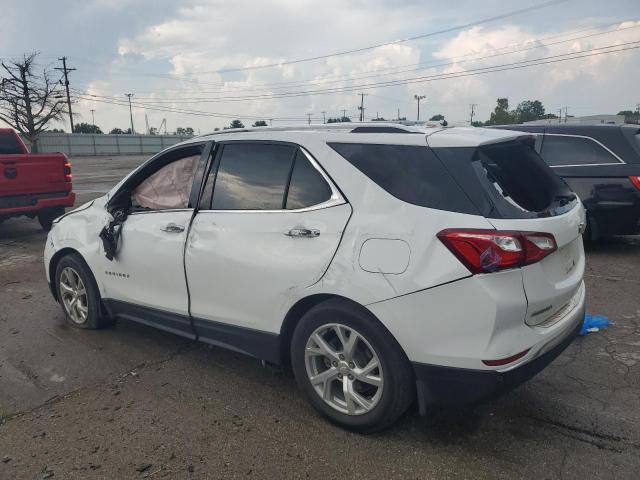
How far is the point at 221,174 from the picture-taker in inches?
144

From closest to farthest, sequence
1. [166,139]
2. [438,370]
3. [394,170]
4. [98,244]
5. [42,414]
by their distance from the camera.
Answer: [438,370] < [394,170] < [42,414] < [98,244] < [166,139]

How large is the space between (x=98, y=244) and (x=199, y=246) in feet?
4.33

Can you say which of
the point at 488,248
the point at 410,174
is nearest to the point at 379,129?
the point at 410,174

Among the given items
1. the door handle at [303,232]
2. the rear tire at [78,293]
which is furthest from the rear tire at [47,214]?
the door handle at [303,232]

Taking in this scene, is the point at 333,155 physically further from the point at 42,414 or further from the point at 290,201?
the point at 42,414

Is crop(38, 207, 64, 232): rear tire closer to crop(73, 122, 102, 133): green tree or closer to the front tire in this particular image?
the front tire

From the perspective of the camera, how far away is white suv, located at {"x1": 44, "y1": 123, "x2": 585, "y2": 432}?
2.59 m

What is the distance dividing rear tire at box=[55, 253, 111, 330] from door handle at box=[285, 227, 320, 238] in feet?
7.51

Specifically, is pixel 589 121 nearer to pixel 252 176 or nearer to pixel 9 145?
pixel 9 145

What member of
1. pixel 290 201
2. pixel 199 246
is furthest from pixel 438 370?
pixel 199 246

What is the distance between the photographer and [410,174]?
2.83 m

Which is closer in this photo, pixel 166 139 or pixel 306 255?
pixel 306 255

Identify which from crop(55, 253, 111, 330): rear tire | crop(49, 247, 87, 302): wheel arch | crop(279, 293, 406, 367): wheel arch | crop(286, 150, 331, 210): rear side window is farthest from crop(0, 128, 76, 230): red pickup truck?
crop(279, 293, 406, 367): wheel arch

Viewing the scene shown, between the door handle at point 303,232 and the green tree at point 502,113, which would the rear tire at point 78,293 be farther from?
the green tree at point 502,113
